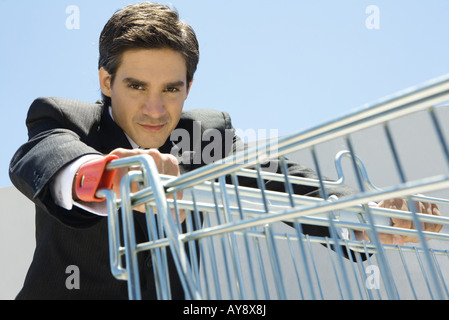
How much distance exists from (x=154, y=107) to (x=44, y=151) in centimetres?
60

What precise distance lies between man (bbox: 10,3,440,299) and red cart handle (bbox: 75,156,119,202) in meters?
0.36

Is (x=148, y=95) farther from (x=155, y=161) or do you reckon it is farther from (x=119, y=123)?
(x=155, y=161)

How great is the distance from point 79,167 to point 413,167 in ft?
12.9

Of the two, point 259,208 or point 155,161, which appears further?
point 259,208

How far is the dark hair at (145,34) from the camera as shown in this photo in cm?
189

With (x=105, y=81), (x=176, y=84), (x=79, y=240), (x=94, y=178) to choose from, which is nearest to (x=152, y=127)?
(x=176, y=84)

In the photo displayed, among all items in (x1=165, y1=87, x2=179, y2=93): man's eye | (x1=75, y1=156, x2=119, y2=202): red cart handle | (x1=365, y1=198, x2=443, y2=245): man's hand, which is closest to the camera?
(x1=75, y1=156, x2=119, y2=202): red cart handle

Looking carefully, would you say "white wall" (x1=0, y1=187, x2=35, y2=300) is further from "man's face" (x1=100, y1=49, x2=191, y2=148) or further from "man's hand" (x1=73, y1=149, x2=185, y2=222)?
"man's hand" (x1=73, y1=149, x2=185, y2=222)

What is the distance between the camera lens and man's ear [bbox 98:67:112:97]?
202 cm

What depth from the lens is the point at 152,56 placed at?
1.86 metres

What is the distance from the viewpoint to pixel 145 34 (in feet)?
6.16

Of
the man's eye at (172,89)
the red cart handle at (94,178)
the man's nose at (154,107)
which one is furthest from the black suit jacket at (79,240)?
the red cart handle at (94,178)

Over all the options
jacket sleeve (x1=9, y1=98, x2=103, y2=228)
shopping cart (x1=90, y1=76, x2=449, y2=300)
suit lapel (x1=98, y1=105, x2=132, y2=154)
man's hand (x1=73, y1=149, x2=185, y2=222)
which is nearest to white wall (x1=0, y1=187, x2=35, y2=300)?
suit lapel (x1=98, y1=105, x2=132, y2=154)

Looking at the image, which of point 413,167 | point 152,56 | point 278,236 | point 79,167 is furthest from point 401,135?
point 79,167
